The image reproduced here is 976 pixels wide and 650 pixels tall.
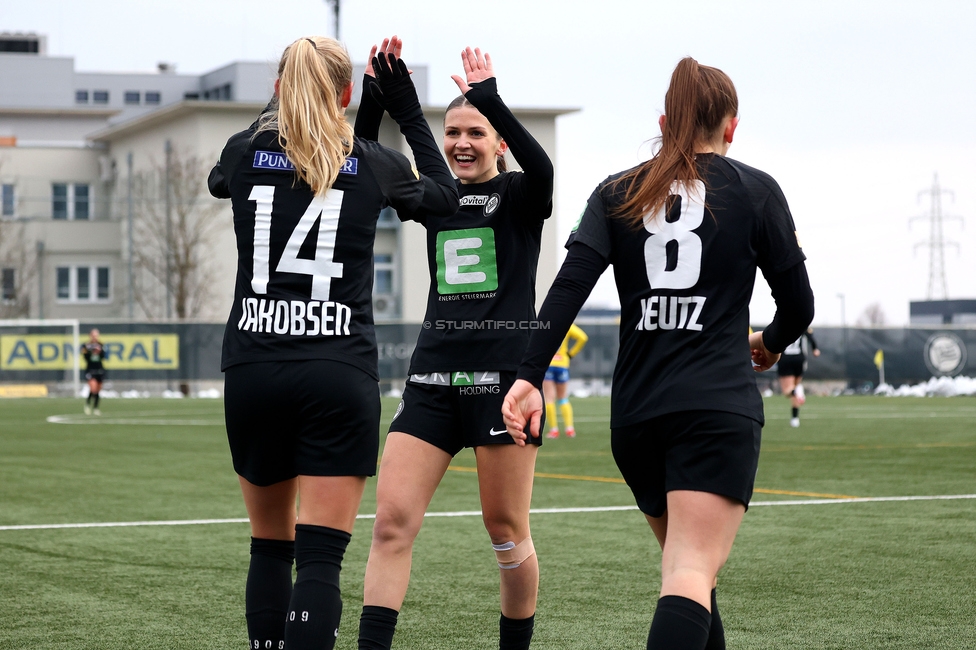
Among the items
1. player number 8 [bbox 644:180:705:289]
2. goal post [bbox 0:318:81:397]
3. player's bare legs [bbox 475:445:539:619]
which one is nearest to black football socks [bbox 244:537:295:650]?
player's bare legs [bbox 475:445:539:619]

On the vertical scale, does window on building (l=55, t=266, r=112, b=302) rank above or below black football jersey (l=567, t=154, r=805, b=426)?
above

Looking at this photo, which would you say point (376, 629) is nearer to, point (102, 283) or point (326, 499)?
point (326, 499)

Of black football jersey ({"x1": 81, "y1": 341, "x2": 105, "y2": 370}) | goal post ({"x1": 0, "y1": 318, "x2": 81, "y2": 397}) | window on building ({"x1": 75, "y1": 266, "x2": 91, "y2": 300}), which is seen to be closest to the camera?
black football jersey ({"x1": 81, "y1": 341, "x2": 105, "y2": 370})

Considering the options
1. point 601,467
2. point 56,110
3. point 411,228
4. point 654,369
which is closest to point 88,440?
point 601,467

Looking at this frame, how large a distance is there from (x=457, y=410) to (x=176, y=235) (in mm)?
50653

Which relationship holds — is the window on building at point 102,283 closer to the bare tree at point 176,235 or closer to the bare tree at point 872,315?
the bare tree at point 176,235

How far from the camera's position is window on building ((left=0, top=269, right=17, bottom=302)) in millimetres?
56531

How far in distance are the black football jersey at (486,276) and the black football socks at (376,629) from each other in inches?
34.5

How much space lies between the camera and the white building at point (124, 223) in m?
55.2

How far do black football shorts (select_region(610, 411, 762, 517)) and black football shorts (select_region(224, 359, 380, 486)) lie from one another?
0.80m

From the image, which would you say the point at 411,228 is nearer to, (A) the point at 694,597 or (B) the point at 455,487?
(B) the point at 455,487

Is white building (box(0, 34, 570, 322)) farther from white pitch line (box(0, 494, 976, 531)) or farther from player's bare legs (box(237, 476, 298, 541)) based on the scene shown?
player's bare legs (box(237, 476, 298, 541))

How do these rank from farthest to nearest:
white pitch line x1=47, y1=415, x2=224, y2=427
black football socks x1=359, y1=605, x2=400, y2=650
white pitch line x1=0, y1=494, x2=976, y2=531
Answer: white pitch line x1=47, y1=415, x2=224, y2=427 < white pitch line x1=0, y1=494, x2=976, y2=531 < black football socks x1=359, y1=605, x2=400, y2=650

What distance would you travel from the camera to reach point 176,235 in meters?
53.4
